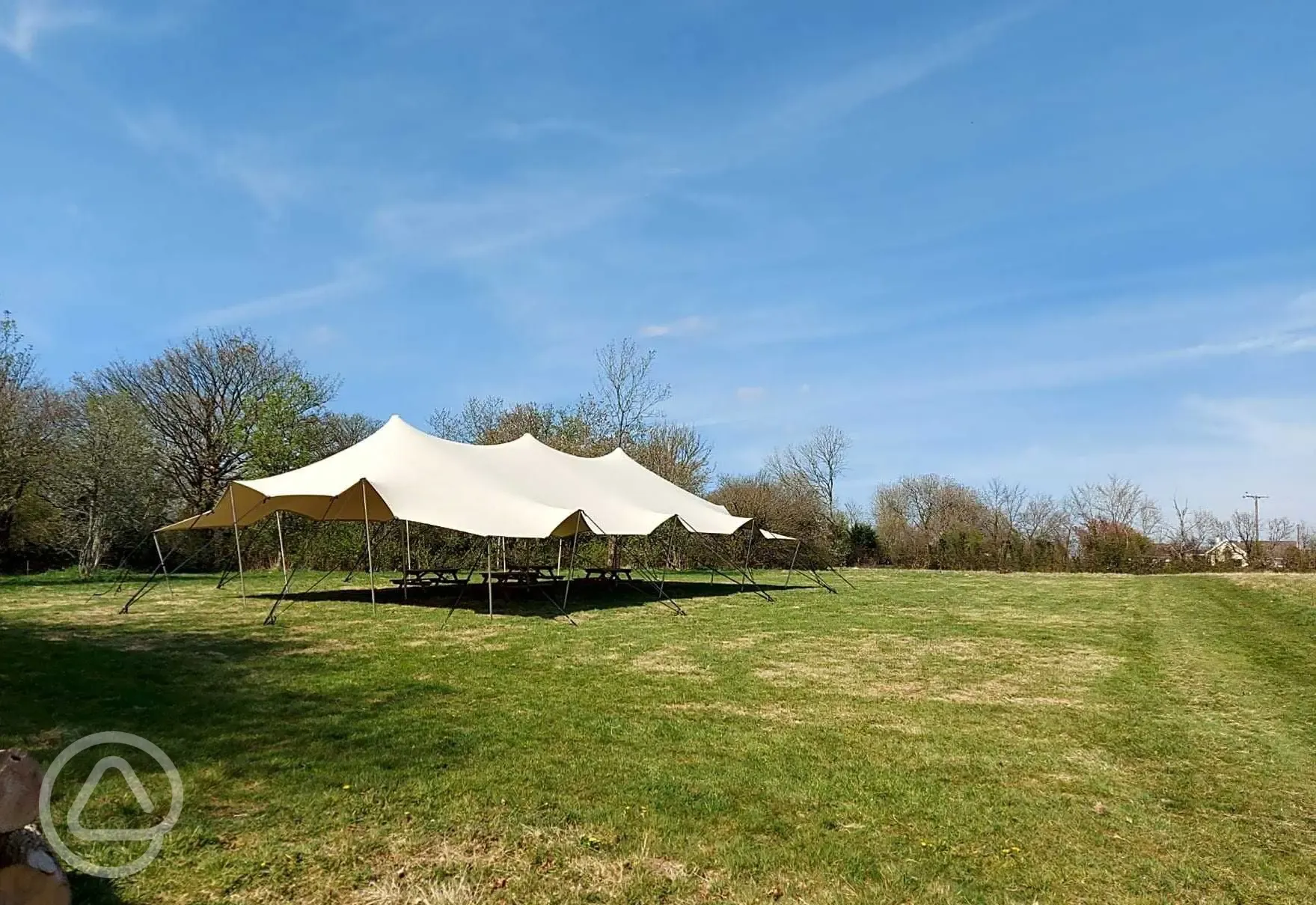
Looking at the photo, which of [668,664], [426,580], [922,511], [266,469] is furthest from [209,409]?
[922,511]

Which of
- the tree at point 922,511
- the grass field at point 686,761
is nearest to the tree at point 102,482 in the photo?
the grass field at point 686,761

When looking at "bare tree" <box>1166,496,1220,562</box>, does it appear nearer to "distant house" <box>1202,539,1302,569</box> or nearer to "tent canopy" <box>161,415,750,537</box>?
"distant house" <box>1202,539,1302,569</box>

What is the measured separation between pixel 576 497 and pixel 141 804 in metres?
9.45

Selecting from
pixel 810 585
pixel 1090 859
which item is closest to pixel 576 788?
pixel 1090 859

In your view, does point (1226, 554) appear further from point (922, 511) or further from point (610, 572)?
point (610, 572)

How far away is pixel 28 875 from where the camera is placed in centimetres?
208

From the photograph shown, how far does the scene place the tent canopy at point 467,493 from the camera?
10031 mm

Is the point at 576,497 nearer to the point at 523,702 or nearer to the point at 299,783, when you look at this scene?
the point at 523,702

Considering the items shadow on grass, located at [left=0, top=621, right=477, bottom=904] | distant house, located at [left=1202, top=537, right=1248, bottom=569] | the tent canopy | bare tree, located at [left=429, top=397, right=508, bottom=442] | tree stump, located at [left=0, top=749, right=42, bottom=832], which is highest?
bare tree, located at [left=429, top=397, right=508, bottom=442]

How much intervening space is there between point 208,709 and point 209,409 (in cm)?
1843

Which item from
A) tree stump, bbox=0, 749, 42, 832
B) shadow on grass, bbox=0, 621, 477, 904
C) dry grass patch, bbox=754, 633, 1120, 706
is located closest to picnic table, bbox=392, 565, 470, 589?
shadow on grass, bbox=0, 621, 477, 904

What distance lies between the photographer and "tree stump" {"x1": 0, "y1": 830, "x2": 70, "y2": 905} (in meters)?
2.06

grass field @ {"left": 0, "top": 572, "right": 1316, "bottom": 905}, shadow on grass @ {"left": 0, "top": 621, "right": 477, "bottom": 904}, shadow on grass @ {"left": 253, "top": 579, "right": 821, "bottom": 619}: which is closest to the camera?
grass field @ {"left": 0, "top": 572, "right": 1316, "bottom": 905}

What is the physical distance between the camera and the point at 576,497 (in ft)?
40.7
